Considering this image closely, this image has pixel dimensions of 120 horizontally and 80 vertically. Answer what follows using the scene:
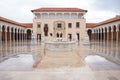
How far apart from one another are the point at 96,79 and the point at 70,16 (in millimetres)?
36363

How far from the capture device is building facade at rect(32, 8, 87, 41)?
40.4 m

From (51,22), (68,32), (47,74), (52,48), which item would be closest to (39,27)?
(51,22)

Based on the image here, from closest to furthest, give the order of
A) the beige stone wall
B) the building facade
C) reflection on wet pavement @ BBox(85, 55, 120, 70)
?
reflection on wet pavement @ BBox(85, 55, 120, 70) → the building facade → the beige stone wall

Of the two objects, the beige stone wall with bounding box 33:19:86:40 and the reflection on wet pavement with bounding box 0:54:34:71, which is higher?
the beige stone wall with bounding box 33:19:86:40

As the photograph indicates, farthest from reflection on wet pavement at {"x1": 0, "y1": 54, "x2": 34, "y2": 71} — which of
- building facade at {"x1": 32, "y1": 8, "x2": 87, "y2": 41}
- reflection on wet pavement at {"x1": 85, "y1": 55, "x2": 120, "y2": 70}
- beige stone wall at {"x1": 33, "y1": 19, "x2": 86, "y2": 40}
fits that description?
beige stone wall at {"x1": 33, "y1": 19, "x2": 86, "y2": 40}

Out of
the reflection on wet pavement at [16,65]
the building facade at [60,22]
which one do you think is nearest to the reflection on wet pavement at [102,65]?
the reflection on wet pavement at [16,65]

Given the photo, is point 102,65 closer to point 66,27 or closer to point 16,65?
point 16,65

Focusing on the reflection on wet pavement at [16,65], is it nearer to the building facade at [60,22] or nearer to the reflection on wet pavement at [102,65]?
the reflection on wet pavement at [102,65]

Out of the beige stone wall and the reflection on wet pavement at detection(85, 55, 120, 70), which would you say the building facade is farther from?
the reflection on wet pavement at detection(85, 55, 120, 70)

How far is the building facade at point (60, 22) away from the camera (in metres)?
40.4

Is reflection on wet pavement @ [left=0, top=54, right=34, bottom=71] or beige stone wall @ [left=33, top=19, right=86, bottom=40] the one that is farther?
beige stone wall @ [left=33, top=19, right=86, bottom=40]

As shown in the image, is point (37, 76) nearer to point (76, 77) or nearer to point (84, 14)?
point (76, 77)

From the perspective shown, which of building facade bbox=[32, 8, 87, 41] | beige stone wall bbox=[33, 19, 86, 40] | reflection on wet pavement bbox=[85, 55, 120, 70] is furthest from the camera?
beige stone wall bbox=[33, 19, 86, 40]

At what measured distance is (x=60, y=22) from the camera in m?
40.7
